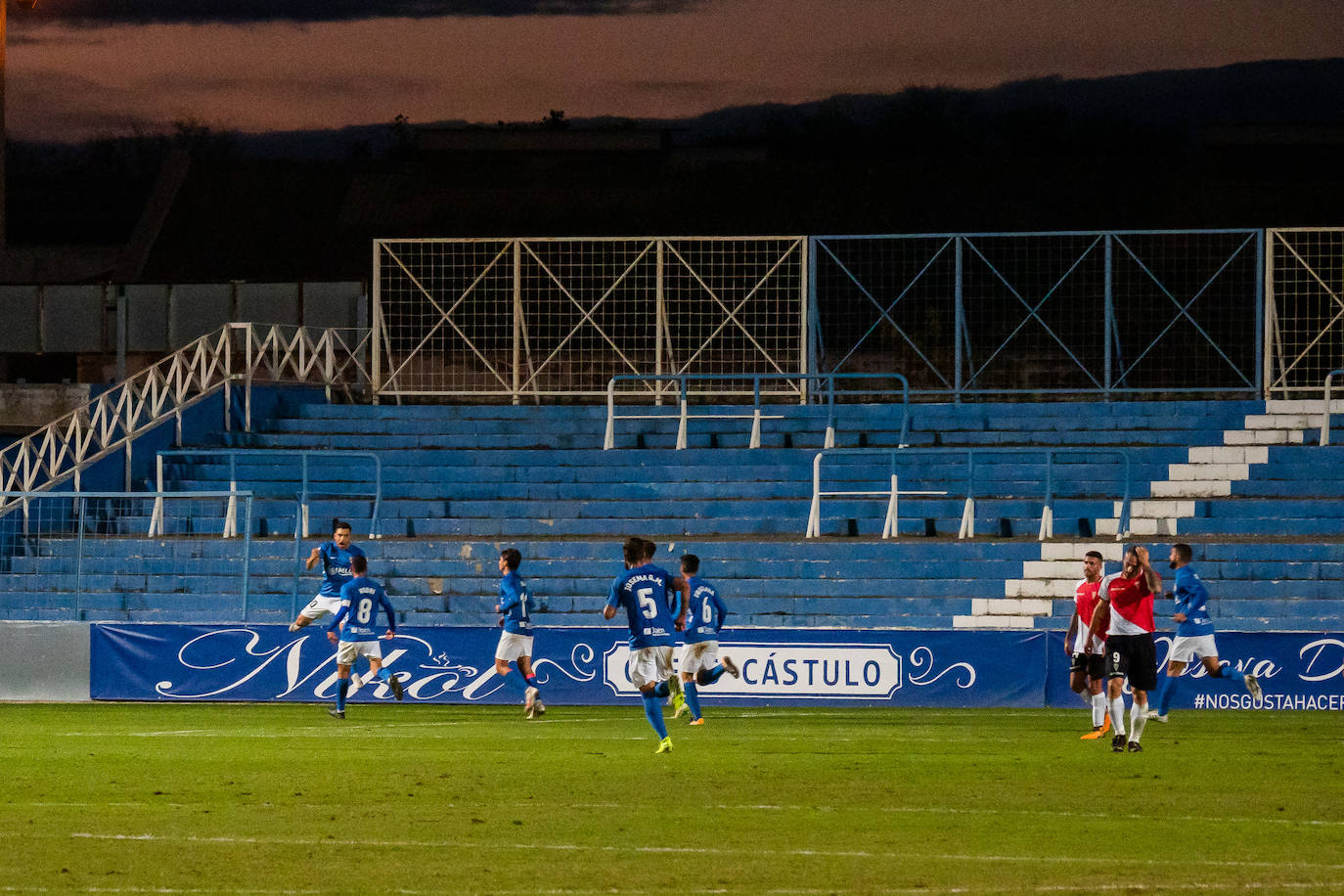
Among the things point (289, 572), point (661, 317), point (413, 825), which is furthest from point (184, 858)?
point (661, 317)

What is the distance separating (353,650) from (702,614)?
Answer: 3.74 m

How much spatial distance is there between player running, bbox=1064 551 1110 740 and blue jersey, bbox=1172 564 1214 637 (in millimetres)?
1179

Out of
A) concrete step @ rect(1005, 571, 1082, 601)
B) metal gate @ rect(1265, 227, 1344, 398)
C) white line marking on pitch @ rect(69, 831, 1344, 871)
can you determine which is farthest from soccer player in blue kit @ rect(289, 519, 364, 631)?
metal gate @ rect(1265, 227, 1344, 398)

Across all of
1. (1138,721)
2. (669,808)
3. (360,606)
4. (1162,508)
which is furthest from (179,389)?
(669,808)

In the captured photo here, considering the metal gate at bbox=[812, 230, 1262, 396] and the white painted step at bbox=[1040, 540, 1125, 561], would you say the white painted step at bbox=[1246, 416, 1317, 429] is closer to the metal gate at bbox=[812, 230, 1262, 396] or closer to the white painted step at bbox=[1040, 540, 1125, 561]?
the metal gate at bbox=[812, 230, 1262, 396]

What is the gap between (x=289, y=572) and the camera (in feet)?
77.3

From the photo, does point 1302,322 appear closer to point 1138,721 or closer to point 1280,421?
point 1280,421

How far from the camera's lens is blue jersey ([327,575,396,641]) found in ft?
61.2

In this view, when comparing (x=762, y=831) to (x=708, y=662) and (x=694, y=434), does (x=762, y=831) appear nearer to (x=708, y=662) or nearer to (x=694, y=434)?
(x=708, y=662)

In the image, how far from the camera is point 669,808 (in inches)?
454

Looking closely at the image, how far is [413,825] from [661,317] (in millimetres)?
18953

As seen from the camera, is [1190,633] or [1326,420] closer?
[1190,633]

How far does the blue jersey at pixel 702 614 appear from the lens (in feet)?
57.9

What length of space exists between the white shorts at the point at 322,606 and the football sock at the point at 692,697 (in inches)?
167
